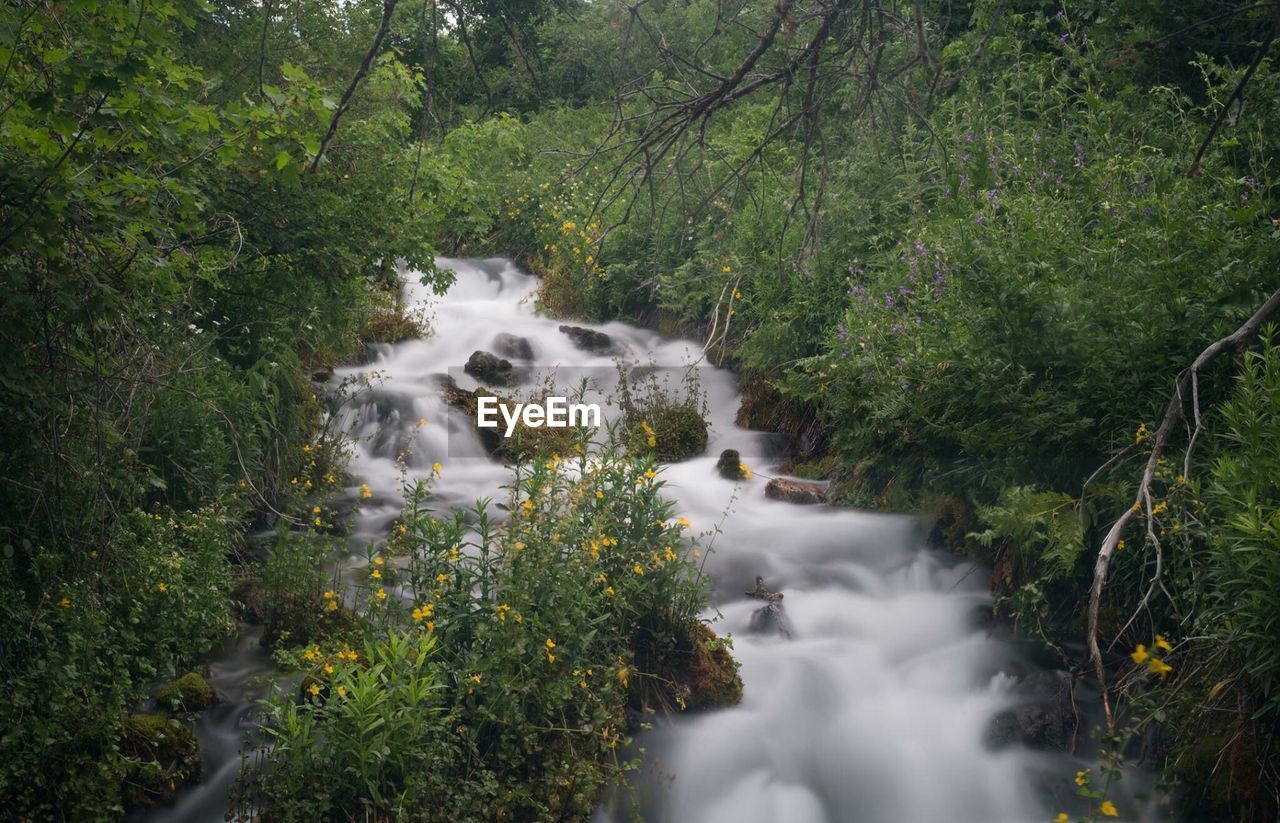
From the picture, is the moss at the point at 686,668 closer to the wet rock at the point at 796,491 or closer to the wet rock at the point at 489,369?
the wet rock at the point at 796,491

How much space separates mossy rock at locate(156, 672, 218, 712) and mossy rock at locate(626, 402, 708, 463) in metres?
4.44

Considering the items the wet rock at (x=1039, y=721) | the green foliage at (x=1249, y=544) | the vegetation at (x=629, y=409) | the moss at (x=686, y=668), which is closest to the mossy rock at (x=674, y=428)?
the vegetation at (x=629, y=409)

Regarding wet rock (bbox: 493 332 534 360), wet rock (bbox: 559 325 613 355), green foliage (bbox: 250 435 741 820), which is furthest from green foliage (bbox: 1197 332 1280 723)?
wet rock (bbox: 493 332 534 360)

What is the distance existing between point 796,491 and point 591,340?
4.74 meters

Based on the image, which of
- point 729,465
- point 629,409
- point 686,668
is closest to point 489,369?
point 629,409

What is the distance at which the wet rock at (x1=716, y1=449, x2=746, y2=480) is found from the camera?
8.95 metres

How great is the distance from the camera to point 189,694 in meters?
5.57

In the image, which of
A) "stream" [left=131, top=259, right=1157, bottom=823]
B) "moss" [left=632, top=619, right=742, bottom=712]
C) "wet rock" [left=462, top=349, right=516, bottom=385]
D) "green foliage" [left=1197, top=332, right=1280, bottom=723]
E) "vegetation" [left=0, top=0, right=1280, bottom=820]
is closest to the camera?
"vegetation" [left=0, top=0, right=1280, bottom=820]

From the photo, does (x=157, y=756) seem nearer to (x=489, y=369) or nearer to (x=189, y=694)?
(x=189, y=694)

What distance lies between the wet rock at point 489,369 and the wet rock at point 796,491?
3964mm

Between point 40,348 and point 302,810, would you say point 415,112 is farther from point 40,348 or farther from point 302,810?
point 302,810

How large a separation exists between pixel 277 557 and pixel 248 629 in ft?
1.51

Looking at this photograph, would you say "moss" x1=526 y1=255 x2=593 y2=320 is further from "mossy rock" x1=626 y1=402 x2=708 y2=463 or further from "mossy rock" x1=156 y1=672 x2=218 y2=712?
"mossy rock" x1=156 y1=672 x2=218 y2=712

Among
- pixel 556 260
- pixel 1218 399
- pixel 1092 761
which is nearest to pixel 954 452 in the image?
pixel 1218 399
